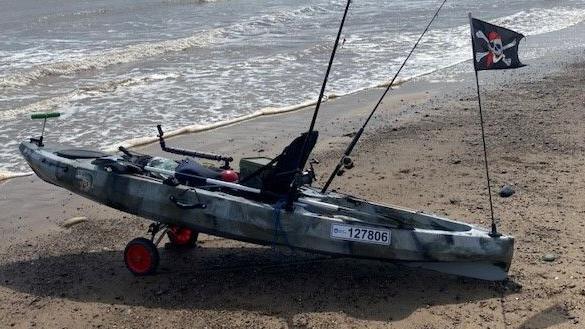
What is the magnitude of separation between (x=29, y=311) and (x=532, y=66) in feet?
46.0

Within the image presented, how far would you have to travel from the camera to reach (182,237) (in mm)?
7270

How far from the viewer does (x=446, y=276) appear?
6.30m

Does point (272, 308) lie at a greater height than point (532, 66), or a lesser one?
greater

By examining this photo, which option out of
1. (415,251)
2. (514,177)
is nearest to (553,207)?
(514,177)

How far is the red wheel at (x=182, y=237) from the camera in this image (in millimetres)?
7227

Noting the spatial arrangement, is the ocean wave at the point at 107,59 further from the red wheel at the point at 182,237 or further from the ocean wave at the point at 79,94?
the red wheel at the point at 182,237

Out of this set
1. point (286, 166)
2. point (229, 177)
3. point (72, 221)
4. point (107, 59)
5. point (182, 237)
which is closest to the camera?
point (286, 166)

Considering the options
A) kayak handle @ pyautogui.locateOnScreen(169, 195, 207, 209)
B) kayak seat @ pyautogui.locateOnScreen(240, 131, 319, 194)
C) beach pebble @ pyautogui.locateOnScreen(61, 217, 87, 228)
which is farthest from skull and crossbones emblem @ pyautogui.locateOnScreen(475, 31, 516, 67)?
beach pebble @ pyautogui.locateOnScreen(61, 217, 87, 228)

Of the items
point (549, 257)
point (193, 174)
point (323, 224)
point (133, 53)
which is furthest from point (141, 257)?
point (133, 53)

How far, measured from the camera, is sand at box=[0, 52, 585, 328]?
5820mm

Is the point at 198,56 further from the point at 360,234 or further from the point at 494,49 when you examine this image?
the point at 360,234

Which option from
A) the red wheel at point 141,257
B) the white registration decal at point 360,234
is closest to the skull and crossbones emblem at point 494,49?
the white registration decal at point 360,234

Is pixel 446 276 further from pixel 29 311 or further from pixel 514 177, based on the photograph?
pixel 29 311

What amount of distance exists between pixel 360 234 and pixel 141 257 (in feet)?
6.86
